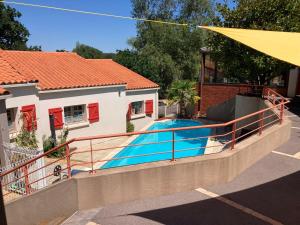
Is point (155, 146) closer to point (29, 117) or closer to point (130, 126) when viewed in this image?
point (130, 126)

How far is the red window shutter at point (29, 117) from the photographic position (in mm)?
11688

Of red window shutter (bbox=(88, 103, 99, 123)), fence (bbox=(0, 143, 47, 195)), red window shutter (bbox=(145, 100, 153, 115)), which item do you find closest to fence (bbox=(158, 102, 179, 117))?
red window shutter (bbox=(145, 100, 153, 115))

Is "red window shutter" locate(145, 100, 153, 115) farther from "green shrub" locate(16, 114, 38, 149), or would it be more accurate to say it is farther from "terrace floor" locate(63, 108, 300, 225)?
"terrace floor" locate(63, 108, 300, 225)

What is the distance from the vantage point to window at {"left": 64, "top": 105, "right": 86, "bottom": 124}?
1633cm

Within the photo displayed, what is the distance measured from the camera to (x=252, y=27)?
13.2m

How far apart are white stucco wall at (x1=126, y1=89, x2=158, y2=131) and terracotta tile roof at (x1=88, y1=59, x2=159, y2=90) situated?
0.44 meters

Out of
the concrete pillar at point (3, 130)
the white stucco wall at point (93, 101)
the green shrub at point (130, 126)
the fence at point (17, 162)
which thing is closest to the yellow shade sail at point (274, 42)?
the fence at point (17, 162)

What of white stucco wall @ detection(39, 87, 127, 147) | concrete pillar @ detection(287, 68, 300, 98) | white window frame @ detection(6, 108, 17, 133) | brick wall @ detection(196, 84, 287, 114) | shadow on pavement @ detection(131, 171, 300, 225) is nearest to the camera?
shadow on pavement @ detection(131, 171, 300, 225)

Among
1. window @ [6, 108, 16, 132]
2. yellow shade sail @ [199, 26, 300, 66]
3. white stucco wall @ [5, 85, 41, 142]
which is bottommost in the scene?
window @ [6, 108, 16, 132]

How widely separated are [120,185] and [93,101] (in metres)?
11.5

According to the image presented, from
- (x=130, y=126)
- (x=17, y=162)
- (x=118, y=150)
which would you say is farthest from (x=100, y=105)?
(x=17, y=162)

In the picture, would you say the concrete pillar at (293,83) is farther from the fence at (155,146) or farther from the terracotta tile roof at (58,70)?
the terracotta tile roof at (58,70)

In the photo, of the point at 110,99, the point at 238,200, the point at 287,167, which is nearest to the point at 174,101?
the point at 110,99

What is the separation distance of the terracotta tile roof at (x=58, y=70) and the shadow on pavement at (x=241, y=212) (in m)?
11.0
